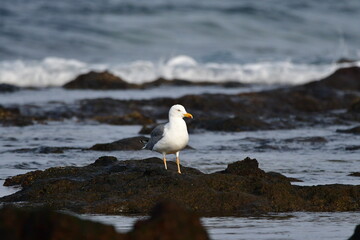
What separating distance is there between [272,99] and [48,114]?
15.2 feet

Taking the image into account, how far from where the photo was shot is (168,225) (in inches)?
149

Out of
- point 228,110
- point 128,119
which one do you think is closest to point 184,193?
point 128,119

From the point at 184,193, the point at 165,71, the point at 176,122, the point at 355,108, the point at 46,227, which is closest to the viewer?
the point at 46,227

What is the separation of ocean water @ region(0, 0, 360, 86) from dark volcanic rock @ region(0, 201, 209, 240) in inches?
780

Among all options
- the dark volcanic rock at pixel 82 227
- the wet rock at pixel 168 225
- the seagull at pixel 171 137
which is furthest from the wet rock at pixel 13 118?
the wet rock at pixel 168 225

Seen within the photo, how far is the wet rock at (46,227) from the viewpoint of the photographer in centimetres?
370

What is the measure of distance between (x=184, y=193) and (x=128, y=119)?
24.6 feet

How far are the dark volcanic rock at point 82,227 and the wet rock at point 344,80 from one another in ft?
52.5

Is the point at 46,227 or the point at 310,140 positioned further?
the point at 310,140

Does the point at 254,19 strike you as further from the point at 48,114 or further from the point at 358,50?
the point at 48,114

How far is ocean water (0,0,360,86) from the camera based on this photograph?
25.3 meters

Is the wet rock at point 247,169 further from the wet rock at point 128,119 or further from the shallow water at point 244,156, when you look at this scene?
the wet rock at point 128,119

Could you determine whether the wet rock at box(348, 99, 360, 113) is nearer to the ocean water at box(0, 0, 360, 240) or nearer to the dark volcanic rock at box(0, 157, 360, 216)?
the ocean water at box(0, 0, 360, 240)

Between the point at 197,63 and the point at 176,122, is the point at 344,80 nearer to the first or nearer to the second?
the point at 197,63
